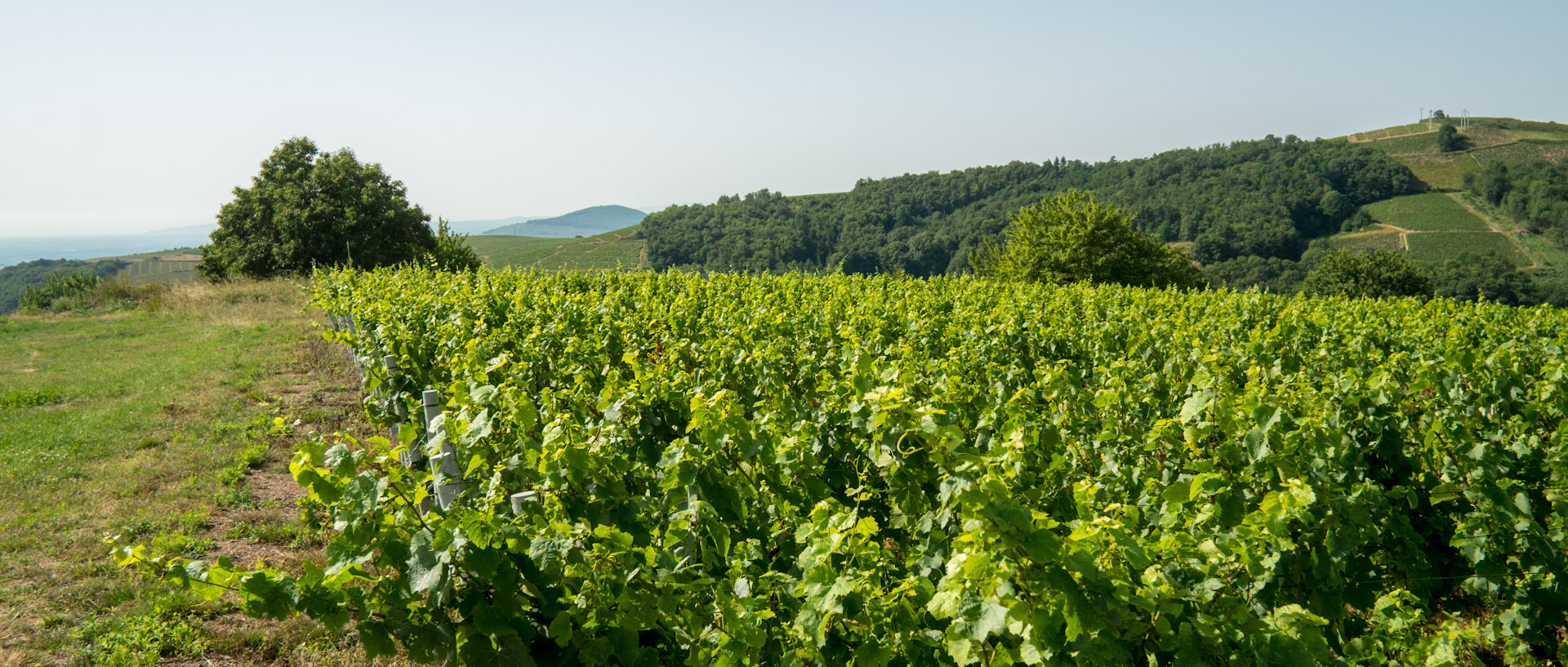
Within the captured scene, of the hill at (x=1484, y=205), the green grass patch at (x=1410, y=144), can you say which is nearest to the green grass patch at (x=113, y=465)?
the hill at (x=1484, y=205)

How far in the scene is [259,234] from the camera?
27.2 metres

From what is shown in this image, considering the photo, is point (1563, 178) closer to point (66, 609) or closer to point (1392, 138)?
point (1392, 138)

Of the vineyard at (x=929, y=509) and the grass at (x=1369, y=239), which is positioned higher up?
the vineyard at (x=929, y=509)

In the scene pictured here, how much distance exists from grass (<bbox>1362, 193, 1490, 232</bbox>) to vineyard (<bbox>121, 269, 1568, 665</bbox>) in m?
78.1

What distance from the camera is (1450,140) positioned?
269 ft

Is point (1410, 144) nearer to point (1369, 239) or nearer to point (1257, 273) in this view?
point (1369, 239)

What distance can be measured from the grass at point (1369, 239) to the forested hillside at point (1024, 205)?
1889 mm

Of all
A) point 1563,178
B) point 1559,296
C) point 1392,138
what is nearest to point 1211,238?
point 1559,296

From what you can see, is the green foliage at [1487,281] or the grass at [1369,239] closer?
the green foliage at [1487,281]

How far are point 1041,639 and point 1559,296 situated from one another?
64765mm

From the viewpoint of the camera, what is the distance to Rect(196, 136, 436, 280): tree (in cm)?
2656

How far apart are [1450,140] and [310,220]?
103 m

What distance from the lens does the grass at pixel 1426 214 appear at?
216 feet

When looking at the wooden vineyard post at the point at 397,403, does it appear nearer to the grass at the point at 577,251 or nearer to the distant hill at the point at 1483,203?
the grass at the point at 577,251
